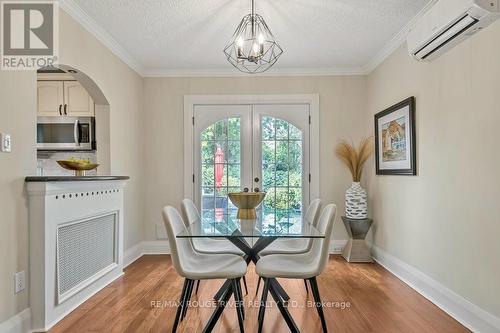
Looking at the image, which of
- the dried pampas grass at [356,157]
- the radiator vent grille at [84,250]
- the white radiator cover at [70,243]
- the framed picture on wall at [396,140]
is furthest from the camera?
the dried pampas grass at [356,157]

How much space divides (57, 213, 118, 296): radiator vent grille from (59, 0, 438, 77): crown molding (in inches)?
71.2

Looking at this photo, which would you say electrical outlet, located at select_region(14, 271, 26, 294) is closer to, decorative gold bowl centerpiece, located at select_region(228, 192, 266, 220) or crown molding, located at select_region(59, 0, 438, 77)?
decorative gold bowl centerpiece, located at select_region(228, 192, 266, 220)

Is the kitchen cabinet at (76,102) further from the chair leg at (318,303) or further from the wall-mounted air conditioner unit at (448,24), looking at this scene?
the wall-mounted air conditioner unit at (448,24)

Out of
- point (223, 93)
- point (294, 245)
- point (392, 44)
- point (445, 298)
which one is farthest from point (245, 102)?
point (445, 298)

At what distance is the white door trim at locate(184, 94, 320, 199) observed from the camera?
181 inches

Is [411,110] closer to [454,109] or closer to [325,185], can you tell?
[454,109]

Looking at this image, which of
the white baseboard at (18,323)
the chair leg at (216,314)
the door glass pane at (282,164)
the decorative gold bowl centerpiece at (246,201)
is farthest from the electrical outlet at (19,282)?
the door glass pane at (282,164)

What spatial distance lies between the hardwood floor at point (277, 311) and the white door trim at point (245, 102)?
4.56 ft

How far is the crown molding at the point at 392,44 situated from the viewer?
9.87 feet

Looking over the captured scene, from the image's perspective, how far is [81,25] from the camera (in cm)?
308

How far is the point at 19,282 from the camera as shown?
7.39 feet

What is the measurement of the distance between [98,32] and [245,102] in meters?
1.99

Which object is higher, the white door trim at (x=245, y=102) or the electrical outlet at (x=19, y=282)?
the white door trim at (x=245, y=102)

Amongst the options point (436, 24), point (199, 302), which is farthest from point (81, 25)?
point (436, 24)
